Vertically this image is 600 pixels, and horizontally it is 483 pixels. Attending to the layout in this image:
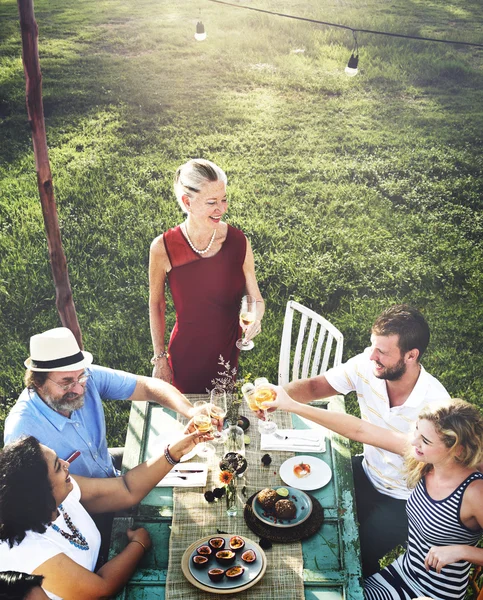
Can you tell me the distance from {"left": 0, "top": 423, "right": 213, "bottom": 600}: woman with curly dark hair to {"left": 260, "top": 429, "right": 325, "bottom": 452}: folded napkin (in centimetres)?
65

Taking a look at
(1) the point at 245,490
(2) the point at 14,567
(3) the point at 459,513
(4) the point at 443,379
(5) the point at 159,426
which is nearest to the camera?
(2) the point at 14,567

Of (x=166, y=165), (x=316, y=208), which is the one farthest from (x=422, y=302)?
(x=166, y=165)

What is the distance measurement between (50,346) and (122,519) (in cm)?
74

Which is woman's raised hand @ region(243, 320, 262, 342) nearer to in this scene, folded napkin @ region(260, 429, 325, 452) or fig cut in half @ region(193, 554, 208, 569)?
folded napkin @ region(260, 429, 325, 452)

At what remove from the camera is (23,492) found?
6.51 feet

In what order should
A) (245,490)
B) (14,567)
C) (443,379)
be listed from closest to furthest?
(14,567), (245,490), (443,379)

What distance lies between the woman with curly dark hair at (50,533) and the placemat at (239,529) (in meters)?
0.14

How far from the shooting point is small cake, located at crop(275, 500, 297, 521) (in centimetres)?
229

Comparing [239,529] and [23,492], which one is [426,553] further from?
[23,492]

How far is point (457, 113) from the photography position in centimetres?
482

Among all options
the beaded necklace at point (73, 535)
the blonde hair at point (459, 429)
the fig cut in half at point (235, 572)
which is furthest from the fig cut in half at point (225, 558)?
the blonde hair at point (459, 429)

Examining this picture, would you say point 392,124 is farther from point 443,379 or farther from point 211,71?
point 443,379

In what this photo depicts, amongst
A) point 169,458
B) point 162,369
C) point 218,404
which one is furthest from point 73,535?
point 162,369

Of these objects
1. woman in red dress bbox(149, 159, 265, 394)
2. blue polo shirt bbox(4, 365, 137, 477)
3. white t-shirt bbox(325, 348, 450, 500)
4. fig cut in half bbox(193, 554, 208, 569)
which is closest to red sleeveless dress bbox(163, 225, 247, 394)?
woman in red dress bbox(149, 159, 265, 394)
